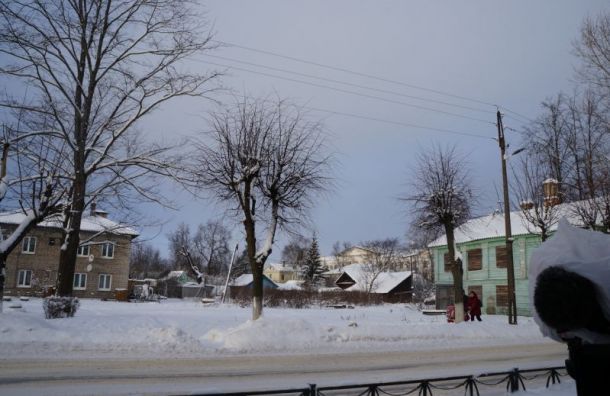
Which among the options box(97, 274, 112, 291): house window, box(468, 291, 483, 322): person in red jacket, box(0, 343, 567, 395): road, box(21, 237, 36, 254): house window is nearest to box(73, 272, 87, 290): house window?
box(97, 274, 112, 291): house window

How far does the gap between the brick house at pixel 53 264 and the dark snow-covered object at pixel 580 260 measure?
42.5m

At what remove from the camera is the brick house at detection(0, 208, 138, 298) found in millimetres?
45281

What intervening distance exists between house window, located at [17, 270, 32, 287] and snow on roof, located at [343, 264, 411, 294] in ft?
127

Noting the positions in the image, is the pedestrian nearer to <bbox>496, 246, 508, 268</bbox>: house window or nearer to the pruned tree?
<bbox>496, 246, 508, 268</bbox>: house window

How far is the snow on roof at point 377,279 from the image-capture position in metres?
63.8

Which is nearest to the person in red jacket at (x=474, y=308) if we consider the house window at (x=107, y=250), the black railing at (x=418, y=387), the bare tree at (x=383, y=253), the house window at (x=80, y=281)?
the black railing at (x=418, y=387)

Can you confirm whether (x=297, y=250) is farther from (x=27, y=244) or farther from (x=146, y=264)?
(x=146, y=264)

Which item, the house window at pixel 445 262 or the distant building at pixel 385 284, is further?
the distant building at pixel 385 284

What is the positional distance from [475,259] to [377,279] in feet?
95.6

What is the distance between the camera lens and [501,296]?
1451 inches

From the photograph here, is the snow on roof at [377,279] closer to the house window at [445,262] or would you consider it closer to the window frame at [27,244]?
the house window at [445,262]

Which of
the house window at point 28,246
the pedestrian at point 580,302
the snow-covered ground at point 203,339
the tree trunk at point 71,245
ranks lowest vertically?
the snow-covered ground at point 203,339

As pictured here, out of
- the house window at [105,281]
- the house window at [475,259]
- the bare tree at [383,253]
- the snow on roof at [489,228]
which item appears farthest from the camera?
the bare tree at [383,253]

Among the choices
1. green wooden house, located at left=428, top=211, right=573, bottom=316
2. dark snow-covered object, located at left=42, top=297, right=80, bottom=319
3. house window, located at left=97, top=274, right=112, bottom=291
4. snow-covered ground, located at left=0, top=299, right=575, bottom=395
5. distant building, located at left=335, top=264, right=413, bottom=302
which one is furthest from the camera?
distant building, located at left=335, top=264, right=413, bottom=302
